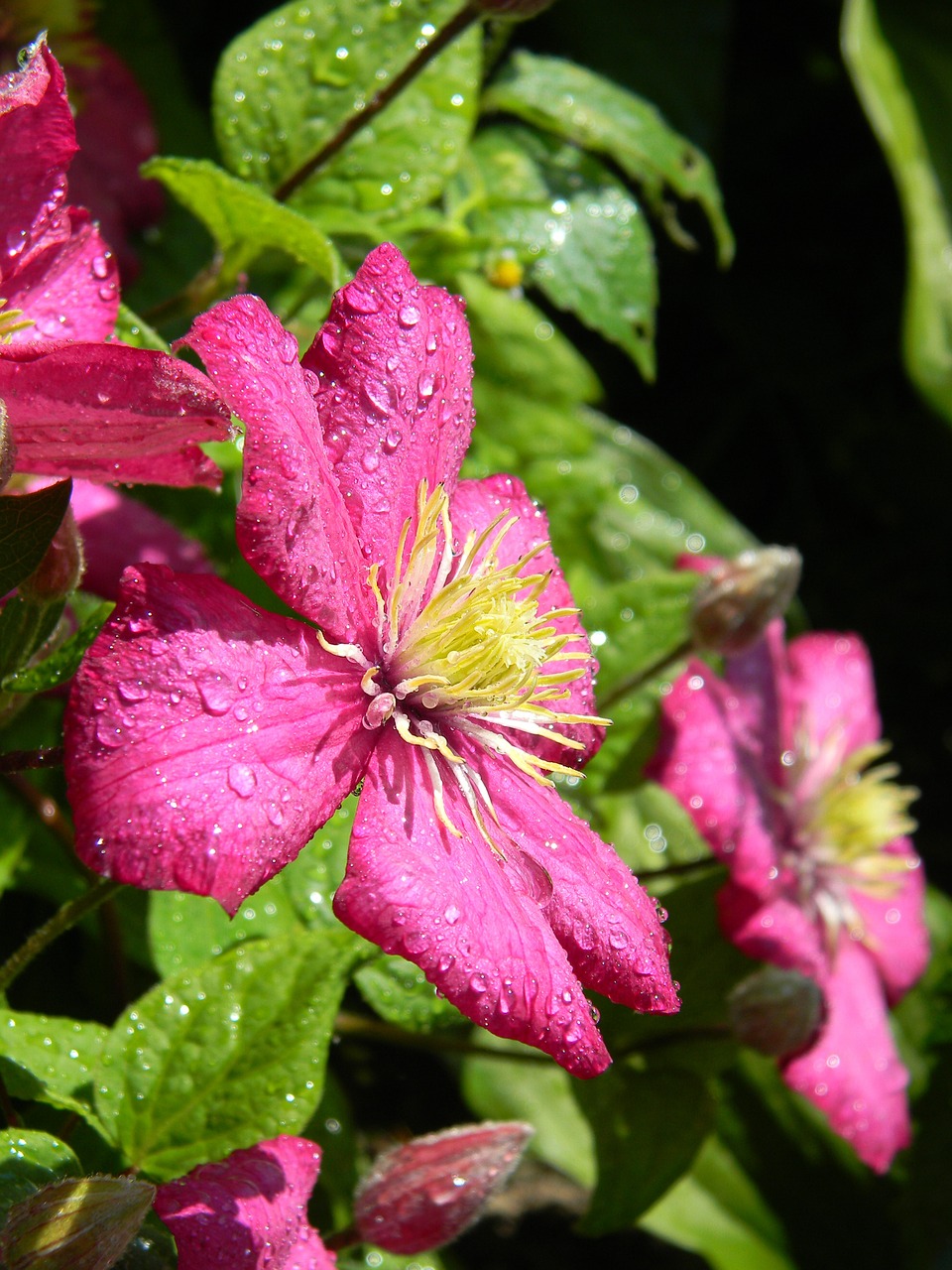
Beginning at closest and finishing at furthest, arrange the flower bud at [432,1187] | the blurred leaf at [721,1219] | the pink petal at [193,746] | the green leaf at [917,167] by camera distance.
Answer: the pink petal at [193,746], the flower bud at [432,1187], the blurred leaf at [721,1219], the green leaf at [917,167]

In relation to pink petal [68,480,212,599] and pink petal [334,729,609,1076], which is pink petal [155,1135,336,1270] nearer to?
pink petal [334,729,609,1076]

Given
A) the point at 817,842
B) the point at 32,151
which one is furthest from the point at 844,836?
the point at 32,151

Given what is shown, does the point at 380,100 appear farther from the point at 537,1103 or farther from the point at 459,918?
the point at 537,1103

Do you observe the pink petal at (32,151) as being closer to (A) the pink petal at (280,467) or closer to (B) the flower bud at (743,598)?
(A) the pink petal at (280,467)

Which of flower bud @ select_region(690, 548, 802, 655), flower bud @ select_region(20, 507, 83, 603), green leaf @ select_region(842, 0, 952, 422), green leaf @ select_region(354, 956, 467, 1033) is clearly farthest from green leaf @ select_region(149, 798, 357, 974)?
green leaf @ select_region(842, 0, 952, 422)

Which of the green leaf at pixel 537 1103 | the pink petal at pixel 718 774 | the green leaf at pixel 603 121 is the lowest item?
the green leaf at pixel 537 1103

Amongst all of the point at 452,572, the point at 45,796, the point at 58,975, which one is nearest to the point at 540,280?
the point at 452,572

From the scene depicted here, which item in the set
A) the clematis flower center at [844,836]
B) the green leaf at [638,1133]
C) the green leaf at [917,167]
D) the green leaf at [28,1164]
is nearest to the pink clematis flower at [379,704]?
the green leaf at [28,1164]
